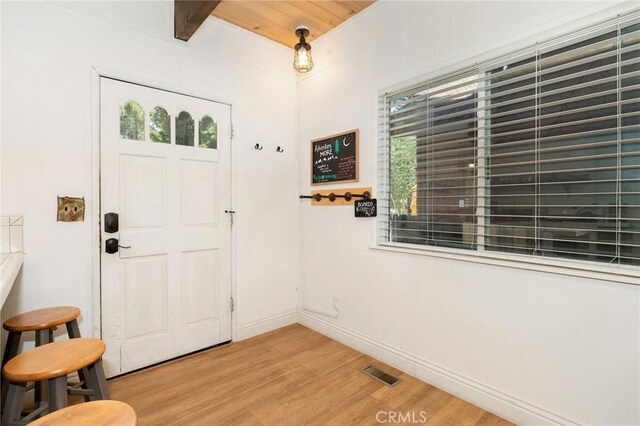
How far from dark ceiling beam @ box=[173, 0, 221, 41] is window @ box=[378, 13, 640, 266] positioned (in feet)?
4.74

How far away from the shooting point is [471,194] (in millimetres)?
2002

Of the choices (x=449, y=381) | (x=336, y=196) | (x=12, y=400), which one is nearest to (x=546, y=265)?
(x=449, y=381)

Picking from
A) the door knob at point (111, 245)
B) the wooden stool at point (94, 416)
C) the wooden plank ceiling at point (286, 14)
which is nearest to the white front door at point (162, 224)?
the door knob at point (111, 245)

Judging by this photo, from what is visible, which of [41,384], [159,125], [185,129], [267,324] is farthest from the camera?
[267,324]

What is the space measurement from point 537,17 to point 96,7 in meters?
2.69

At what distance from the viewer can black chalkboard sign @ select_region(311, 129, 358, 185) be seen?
2678 mm

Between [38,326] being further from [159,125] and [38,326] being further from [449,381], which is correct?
[449,381]

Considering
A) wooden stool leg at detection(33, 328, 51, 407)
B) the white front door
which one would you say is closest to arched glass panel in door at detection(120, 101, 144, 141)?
the white front door

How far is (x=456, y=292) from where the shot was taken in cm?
203

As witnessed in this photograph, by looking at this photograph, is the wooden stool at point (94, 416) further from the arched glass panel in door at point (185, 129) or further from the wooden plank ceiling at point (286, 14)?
the wooden plank ceiling at point (286, 14)

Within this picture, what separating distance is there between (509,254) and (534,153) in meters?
0.57

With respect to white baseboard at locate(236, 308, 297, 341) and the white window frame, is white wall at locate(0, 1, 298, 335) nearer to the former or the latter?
white baseboard at locate(236, 308, 297, 341)

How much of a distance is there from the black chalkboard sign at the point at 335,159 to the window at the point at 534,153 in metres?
0.42

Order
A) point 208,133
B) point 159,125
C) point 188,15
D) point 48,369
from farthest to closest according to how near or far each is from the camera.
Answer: point 208,133
point 159,125
point 188,15
point 48,369
